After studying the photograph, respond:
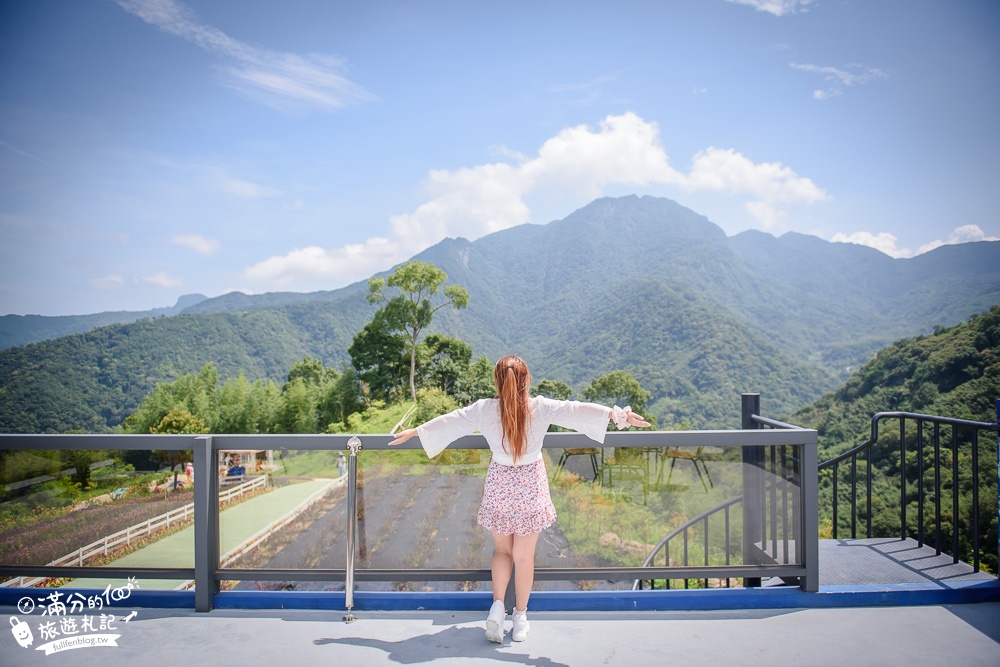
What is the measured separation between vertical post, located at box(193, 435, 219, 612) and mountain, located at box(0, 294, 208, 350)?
88.1m

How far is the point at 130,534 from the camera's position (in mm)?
2977

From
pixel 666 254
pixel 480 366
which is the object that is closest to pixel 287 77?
pixel 480 366

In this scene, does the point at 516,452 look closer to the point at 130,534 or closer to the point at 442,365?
the point at 130,534

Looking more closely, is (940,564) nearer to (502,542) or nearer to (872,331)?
(502,542)

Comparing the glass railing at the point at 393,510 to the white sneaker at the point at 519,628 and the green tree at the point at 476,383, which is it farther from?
the green tree at the point at 476,383

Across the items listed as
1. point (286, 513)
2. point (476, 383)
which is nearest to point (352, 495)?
point (286, 513)

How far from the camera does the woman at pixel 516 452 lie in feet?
8.32

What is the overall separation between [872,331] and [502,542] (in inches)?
4043

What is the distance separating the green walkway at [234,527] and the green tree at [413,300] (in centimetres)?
4574

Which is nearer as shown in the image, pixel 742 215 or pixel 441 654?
pixel 441 654

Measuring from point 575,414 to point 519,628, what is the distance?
920 mm

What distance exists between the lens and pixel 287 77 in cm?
8156

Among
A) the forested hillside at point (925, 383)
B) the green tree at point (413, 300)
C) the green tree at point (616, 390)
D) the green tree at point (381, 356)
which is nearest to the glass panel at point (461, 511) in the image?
the forested hillside at point (925, 383)

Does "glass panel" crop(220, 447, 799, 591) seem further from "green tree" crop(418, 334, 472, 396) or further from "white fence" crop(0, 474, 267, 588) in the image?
"green tree" crop(418, 334, 472, 396)
